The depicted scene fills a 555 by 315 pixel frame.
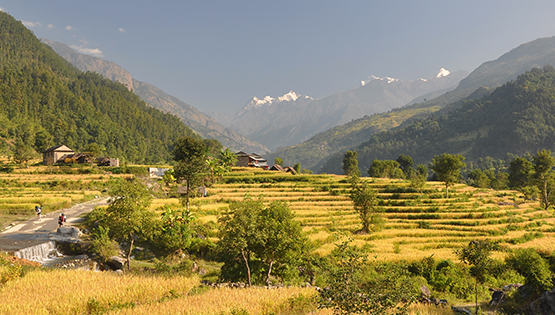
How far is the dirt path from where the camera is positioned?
24281 mm

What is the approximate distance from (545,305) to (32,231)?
4180 cm

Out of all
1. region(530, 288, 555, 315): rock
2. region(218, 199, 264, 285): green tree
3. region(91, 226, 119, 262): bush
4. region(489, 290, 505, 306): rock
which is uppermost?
region(218, 199, 264, 285): green tree

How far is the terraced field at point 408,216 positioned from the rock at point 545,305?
1149 centimetres

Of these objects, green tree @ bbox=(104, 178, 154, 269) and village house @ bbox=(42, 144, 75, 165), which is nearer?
green tree @ bbox=(104, 178, 154, 269)

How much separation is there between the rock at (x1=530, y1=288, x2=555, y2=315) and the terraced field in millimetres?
11489

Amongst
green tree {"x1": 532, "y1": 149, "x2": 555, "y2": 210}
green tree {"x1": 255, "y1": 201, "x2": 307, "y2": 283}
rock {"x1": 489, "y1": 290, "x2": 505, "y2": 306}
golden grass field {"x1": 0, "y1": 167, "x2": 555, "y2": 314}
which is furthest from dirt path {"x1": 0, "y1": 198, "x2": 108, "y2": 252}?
green tree {"x1": 532, "y1": 149, "x2": 555, "y2": 210}

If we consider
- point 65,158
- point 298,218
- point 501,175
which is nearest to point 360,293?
point 298,218

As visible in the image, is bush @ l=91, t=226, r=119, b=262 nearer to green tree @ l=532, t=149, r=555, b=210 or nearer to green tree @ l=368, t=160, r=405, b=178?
green tree @ l=532, t=149, r=555, b=210

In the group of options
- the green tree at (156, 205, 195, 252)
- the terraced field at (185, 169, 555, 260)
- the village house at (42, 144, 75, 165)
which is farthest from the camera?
the village house at (42, 144, 75, 165)

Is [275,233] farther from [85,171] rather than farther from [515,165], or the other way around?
[515,165]

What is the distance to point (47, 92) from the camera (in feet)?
518

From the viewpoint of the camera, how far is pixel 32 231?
92.8ft

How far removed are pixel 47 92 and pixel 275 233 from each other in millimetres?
196641

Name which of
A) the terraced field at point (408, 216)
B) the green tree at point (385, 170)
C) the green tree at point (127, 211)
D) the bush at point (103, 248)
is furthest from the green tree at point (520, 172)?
the bush at point (103, 248)
